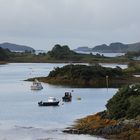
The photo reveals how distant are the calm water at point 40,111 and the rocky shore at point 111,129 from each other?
143cm

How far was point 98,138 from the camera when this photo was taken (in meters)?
47.3

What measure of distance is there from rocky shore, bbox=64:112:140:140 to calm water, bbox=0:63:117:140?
1.43 m

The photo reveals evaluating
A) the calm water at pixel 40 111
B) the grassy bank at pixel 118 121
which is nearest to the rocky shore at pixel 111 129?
the grassy bank at pixel 118 121

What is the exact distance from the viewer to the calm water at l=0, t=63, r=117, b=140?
51156mm

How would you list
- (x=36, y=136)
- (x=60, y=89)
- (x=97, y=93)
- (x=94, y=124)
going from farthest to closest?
(x=60, y=89), (x=97, y=93), (x=94, y=124), (x=36, y=136)

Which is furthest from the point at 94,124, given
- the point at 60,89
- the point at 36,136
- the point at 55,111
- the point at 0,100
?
the point at 60,89

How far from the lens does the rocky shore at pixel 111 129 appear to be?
47.0m

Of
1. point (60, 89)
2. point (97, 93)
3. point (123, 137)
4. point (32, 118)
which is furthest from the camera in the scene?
point (60, 89)

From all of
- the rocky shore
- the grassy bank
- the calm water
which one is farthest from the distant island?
the rocky shore

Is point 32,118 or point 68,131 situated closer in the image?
point 68,131

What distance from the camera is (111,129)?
1938 inches

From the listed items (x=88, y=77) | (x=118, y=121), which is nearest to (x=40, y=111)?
(x=118, y=121)

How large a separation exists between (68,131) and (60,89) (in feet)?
176

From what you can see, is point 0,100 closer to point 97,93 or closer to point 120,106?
point 97,93
